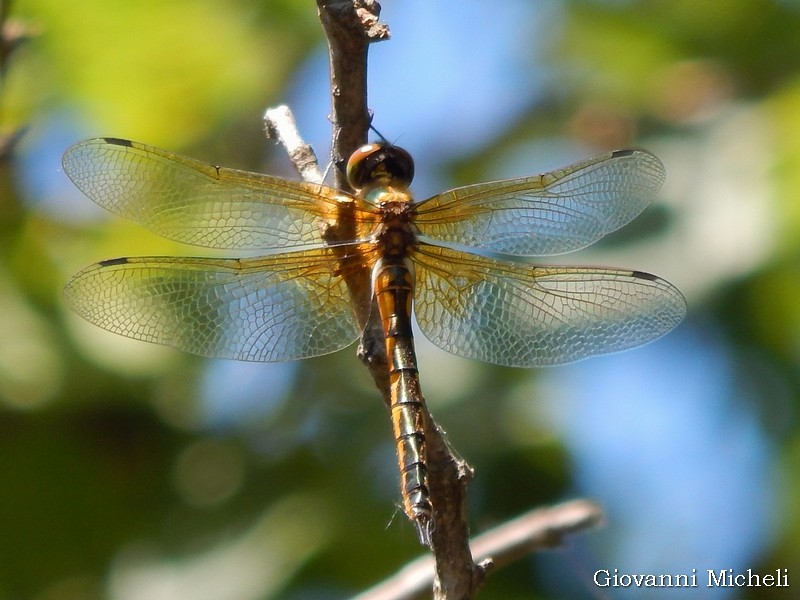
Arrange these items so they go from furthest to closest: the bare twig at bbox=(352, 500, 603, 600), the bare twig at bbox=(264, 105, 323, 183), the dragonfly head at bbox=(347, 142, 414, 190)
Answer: the dragonfly head at bbox=(347, 142, 414, 190)
the bare twig at bbox=(352, 500, 603, 600)
the bare twig at bbox=(264, 105, 323, 183)

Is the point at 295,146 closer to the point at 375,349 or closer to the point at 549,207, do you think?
the point at 375,349

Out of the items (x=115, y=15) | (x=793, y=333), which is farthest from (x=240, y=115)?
(x=793, y=333)

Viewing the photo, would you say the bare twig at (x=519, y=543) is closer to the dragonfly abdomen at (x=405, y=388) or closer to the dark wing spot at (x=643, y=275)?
the dragonfly abdomen at (x=405, y=388)

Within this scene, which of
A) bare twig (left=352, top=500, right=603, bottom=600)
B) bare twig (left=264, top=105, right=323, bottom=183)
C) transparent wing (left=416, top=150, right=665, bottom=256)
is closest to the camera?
bare twig (left=264, top=105, right=323, bottom=183)

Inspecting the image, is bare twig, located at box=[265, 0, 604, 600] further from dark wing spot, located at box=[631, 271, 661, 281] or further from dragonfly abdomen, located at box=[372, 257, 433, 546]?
dark wing spot, located at box=[631, 271, 661, 281]

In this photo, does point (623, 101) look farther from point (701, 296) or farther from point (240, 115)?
point (240, 115)

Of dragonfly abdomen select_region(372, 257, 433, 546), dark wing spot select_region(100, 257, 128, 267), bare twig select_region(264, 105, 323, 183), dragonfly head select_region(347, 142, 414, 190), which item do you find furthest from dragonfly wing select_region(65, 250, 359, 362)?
bare twig select_region(264, 105, 323, 183)

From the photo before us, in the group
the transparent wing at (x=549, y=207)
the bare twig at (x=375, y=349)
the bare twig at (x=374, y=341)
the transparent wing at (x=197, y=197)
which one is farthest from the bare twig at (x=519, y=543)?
the transparent wing at (x=197, y=197)

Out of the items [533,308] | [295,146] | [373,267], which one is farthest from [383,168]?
[533,308]
